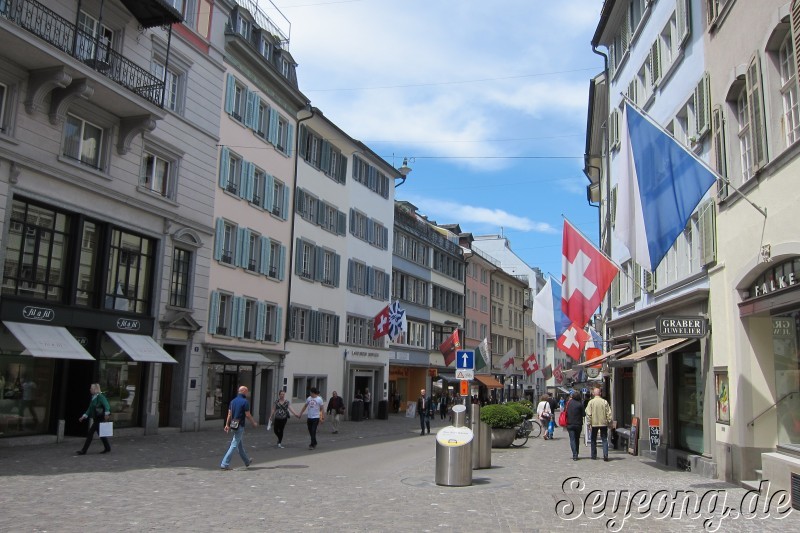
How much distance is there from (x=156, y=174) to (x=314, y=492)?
51.1 feet

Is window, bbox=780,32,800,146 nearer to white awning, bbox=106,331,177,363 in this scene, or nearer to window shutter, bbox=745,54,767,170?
window shutter, bbox=745,54,767,170

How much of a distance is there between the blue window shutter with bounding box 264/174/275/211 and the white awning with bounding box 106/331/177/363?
33.7ft

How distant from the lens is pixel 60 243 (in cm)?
2023

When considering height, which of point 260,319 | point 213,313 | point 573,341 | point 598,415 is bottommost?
point 598,415

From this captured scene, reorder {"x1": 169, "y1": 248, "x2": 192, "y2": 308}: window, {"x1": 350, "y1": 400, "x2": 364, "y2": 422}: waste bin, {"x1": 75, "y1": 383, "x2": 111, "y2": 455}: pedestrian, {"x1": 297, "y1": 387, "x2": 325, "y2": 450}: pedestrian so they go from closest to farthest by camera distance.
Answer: {"x1": 75, "y1": 383, "x2": 111, "y2": 455}: pedestrian → {"x1": 297, "y1": 387, "x2": 325, "y2": 450}: pedestrian → {"x1": 169, "y1": 248, "x2": 192, "y2": 308}: window → {"x1": 350, "y1": 400, "x2": 364, "y2": 422}: waste bin

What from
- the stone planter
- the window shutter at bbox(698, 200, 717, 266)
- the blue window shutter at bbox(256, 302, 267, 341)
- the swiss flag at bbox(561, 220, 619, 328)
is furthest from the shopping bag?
the blue window shutter at bbox(256, 302, 267, 341)

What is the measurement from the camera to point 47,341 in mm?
18656

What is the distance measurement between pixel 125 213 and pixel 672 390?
659 inches

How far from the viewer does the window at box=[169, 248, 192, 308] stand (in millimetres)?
25344

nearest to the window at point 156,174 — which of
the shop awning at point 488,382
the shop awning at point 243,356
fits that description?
the shop awning at point 243,356

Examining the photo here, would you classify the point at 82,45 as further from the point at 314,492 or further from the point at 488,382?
the point at 488,382

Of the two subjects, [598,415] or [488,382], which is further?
[488,382]

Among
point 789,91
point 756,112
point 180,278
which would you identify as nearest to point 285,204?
point 180,278

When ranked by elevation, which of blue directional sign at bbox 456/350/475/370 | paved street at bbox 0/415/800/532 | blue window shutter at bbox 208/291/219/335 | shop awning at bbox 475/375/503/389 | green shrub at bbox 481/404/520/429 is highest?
blue window shutter at bbox 208/291/219/335
